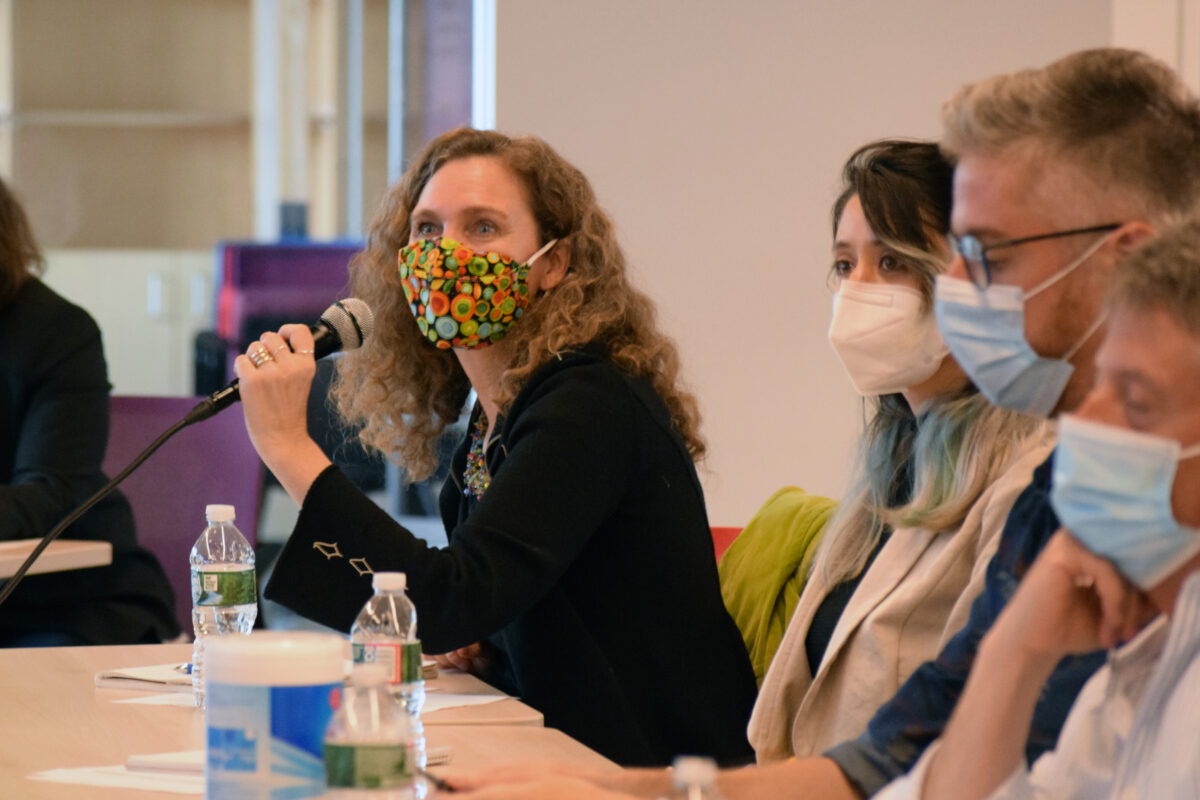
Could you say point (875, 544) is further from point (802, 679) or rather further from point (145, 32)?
point (145, 32)

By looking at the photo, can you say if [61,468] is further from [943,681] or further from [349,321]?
[943,681]

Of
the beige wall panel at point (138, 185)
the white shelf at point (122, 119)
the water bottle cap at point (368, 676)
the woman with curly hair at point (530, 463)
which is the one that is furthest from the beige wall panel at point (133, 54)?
the water bottle cap at point (368, 676)

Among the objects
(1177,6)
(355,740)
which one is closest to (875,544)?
(355,740)

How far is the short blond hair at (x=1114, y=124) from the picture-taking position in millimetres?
1112

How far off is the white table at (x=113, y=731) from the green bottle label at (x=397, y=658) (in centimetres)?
8

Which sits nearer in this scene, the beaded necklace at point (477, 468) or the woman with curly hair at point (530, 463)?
the woman with curly hair at point (530, 463)

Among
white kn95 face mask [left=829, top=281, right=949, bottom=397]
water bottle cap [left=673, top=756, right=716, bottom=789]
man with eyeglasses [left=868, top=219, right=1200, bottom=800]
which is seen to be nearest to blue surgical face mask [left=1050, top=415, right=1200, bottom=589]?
man with eyeglasses [left=868, top=219, right=1200, bottom=800]

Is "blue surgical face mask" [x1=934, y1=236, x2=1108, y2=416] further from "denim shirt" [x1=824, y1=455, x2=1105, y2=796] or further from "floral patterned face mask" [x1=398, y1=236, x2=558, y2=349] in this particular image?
"floral patterned face mask" [x1=398, y1=236, x2=558, y2=349]

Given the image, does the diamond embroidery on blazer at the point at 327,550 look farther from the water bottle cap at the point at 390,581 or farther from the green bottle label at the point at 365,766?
the green bottle label at the point at 365,766

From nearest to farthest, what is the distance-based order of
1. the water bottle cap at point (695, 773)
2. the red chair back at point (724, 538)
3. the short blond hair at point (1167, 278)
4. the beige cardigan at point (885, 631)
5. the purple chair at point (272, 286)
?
the short blond hair at point (1167, 278) → the water bottle cap at point (695, 773) → the beige cardigan at point (885, 631) → the red chair back at point (724, 538) → the purple chair at point (272, 286)

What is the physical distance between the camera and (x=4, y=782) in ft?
4.13

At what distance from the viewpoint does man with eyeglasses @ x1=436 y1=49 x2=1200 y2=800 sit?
1.11m

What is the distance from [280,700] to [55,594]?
201 cm

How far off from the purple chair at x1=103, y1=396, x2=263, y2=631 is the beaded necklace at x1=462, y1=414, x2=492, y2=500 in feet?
3.09
